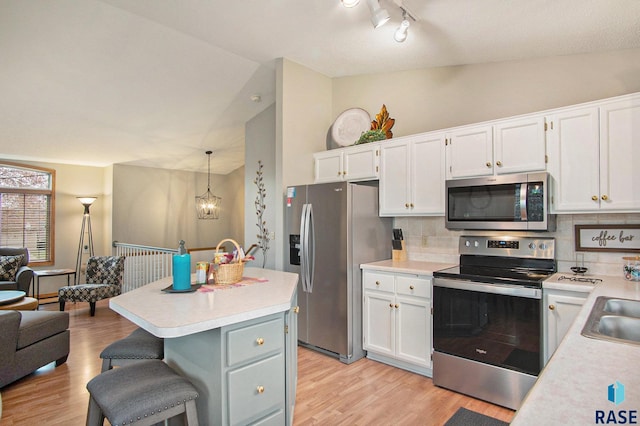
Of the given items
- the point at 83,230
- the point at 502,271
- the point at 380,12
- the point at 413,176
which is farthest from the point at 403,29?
the point at 83,230

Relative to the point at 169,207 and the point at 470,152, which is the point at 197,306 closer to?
the point at 470,152

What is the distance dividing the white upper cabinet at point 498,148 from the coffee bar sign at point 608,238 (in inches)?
23.7

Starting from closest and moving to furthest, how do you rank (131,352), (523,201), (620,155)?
(131,352) < (620,155) < (523,201)

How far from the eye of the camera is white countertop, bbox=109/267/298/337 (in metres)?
1.40

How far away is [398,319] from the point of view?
3.06 meters

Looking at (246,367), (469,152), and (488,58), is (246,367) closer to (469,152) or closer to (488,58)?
(469,152)

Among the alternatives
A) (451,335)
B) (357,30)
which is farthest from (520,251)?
(357,30)

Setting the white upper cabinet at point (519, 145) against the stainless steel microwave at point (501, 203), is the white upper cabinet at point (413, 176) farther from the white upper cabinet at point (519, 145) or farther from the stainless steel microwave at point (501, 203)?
the white upper cabinet at point (519, 145)

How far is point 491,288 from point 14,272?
20.9 feet

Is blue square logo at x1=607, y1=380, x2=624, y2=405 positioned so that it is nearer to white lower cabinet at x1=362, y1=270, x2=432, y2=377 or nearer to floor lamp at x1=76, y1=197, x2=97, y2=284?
white lower cabinet at x1=362, y1=270, x2=432, y2=377

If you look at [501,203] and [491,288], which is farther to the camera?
[501,203]

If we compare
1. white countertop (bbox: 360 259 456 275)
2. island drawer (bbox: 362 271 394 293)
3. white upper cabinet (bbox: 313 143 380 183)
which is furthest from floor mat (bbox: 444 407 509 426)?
white upper cabinet (bbox: 313 143 380 183)

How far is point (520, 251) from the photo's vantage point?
284 cm

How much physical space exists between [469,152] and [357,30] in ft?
4.65
